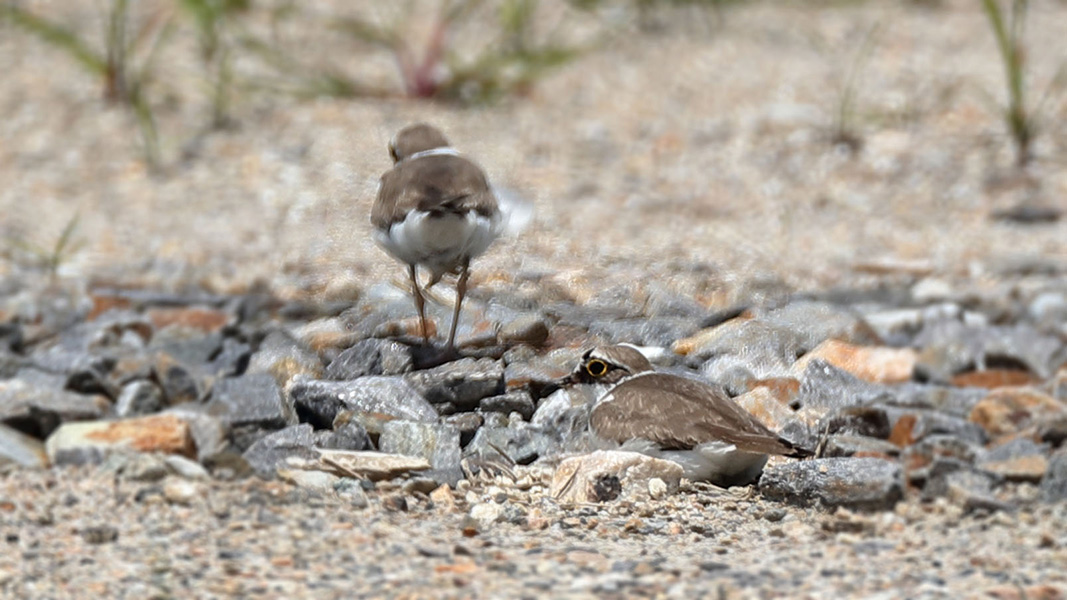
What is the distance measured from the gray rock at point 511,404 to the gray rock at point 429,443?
0.04 metres

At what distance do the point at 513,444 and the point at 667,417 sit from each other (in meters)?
0.16

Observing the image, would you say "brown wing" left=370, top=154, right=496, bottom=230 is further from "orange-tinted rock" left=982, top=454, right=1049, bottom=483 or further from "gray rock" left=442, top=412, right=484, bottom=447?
"orange-tinted rock" left=982, top=454, right=1049, bottom=483

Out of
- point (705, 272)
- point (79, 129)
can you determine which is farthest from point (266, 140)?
point (705, 272)

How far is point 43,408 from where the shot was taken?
9.09ft

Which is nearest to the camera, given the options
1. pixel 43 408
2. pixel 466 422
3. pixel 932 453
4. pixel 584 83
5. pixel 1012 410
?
pixel 466 422

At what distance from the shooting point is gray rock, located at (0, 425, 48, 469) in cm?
259

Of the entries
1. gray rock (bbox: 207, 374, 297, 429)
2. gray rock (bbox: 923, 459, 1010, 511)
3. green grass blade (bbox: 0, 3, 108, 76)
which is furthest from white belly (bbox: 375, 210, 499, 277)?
green grass blade (bbox: 0, 3, 108, 76)

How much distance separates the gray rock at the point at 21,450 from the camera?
259cm

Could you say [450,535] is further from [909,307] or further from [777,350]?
[909,307]

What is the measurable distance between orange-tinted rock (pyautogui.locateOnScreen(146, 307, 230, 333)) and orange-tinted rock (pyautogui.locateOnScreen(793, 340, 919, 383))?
1327 millimetres

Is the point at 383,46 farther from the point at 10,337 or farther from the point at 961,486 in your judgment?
the point at 961,486

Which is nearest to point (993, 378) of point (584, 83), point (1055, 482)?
point (1055, 482)

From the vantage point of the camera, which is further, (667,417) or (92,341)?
(92,341)

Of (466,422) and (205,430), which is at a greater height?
(466,422)
